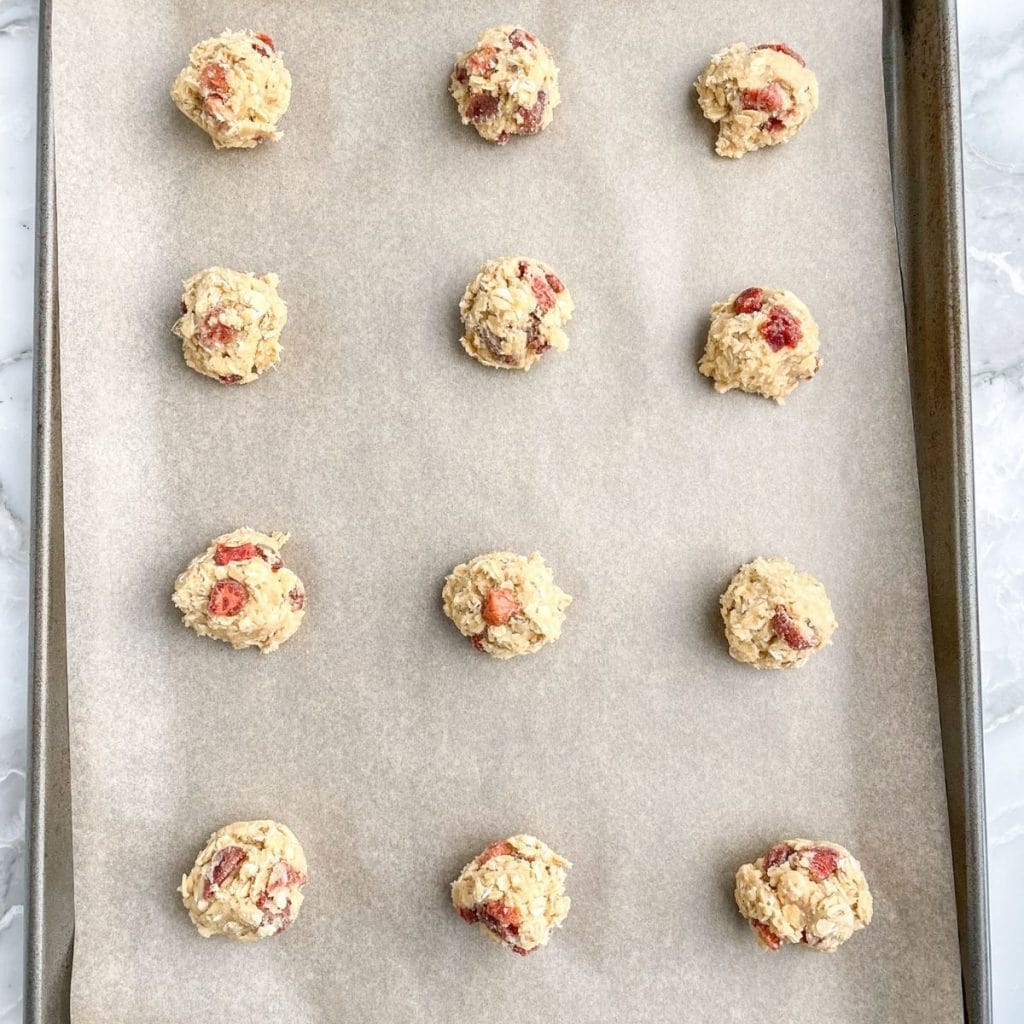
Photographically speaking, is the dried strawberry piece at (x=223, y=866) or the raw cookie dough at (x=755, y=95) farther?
the raw cookie dough at (x=755, y=95)

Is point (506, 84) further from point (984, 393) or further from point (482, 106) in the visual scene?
point (984, 393)

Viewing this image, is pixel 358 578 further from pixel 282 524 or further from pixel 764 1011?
pixel 764 1011

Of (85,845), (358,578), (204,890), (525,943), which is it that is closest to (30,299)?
(358,578)

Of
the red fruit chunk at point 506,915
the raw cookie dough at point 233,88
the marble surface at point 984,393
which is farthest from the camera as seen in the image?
the marble surface at point 984,393

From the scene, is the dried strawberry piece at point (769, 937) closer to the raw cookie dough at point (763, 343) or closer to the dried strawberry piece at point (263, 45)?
the raw cookie dough at point (763, 343)

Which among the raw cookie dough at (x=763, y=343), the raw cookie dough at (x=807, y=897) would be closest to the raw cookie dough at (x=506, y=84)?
A: the raw cookie dough at (x=763, y=343)

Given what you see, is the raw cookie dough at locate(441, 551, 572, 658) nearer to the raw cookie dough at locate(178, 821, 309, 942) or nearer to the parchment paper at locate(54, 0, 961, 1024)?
the parchment paper at locate(54, 0, 961, 1024)

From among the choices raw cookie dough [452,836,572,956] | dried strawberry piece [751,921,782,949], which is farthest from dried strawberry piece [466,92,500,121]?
dried strawberry piece [751,921,782,949]

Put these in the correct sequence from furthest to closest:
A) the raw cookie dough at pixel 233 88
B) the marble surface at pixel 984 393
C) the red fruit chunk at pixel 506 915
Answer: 1. the marble surface at pixel 984 393
2. the raw cookie dough at pixel 233 88
3. the red fruit chunk at pixel 506 915
